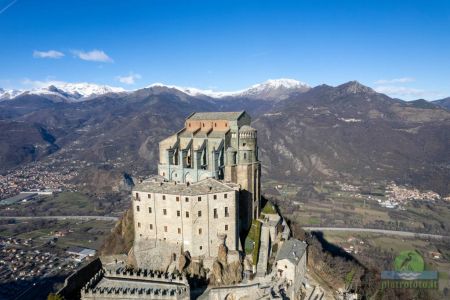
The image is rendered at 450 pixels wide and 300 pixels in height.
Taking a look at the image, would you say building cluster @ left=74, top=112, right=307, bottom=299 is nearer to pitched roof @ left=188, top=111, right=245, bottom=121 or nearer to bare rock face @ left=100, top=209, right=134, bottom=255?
pitched roof @ left=188, top=111, right=245, bottom=121

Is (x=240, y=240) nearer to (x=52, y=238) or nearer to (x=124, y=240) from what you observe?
(x=124, y=240)

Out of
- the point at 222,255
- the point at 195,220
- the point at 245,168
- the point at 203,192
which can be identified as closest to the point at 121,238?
the point at 195,220

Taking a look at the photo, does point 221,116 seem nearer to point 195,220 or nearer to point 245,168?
point 245,168

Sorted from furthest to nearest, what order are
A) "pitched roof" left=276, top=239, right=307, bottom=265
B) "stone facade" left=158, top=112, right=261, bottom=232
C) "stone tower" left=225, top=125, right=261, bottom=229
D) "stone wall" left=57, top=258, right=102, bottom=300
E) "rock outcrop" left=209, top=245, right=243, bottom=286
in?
"stone tower" left=225, top=125, right=261, bottom=229, "stone facade" left=158, top=112, right=261, bottom=232, "pitched roof" left=276, top=239, right=307, bottom=265, "rock outcrop" left=209, top=245, right=243, bottom=286, "stone wall" left=57, top=258, right=102, bottom=300

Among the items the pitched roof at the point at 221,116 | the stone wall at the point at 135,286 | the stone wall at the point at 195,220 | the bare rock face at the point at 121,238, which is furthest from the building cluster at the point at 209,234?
the bare rock face at the point at 121,238

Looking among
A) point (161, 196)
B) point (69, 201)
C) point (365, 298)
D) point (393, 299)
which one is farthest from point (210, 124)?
point (69, 201)

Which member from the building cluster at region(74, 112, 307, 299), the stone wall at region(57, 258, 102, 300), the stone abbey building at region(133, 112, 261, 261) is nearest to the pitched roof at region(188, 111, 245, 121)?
the stone abbey building at region(133, 112, 261, 261)

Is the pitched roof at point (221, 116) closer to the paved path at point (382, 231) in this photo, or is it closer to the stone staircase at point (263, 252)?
the stone staircase at point (263, 252)
